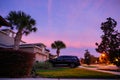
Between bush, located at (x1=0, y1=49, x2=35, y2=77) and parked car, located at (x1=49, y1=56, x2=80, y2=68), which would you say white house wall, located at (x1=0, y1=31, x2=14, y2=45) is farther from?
bush, located at (x1=0, y1=49, x2=35, y2=77)

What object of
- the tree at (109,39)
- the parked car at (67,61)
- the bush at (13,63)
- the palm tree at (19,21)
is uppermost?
the palm tree at (19,21)

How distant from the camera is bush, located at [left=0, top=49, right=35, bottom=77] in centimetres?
1176

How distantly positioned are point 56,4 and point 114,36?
847 cm

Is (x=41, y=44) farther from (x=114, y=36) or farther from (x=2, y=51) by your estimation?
(x=2, y=51)

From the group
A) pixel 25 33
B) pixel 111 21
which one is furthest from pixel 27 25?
pixel 111 21

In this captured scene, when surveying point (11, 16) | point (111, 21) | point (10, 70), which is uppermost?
point (11, 16)

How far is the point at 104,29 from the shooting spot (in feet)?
99.5

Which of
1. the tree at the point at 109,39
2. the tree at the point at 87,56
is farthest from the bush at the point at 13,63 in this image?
the tree at the point at 87,56

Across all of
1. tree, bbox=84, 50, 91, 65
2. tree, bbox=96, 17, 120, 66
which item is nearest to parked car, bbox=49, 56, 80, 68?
tree, bbox=96, 17, 120, 66

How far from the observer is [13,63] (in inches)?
467

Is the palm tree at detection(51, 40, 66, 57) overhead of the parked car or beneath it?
overhead

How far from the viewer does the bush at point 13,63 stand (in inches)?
463

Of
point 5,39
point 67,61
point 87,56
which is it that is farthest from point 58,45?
point 67,61

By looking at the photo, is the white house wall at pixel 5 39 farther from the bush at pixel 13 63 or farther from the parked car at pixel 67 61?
the bush at pixel 13 63
